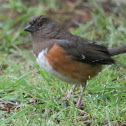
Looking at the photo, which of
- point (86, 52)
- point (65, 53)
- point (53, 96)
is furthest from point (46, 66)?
point (86, 52)

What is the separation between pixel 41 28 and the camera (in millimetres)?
4473

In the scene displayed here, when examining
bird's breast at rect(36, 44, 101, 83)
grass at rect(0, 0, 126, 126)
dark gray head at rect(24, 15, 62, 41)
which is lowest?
grass at rect(0, 0, 126, 126)

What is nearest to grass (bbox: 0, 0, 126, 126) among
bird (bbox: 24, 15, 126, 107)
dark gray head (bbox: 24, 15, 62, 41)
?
bird (bbox: 24, 15, 126, 107)

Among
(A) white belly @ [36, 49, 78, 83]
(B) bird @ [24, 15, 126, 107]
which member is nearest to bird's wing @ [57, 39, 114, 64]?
(B) bird @ [24, 15, 126, 107]

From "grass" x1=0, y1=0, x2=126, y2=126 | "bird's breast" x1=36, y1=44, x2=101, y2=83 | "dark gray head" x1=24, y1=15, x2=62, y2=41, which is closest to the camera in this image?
"grass" x1=0, y1=0, x2=126, y2=126

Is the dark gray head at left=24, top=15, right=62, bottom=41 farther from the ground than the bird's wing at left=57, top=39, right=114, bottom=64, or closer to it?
farther from the ground

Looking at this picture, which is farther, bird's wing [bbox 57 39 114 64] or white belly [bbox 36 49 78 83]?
bird's wing [bbox 57 39 114 64]

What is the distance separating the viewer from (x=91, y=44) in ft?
14.8

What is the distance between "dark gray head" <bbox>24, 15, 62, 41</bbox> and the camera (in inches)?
174

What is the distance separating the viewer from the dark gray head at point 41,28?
4410 mm

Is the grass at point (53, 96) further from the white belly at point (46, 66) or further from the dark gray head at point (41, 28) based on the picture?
the dark gray head at point (41, 28)

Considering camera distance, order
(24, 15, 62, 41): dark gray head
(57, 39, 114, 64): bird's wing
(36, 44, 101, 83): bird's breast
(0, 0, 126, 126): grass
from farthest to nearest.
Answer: (24, 15, 62, 41): dark gray head < (57, 39, 114, 64): bird's wing < (36, 44, 101, 83): bird's breast < (0, 0, 126, 126): grass

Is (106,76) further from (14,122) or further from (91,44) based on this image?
(14,122)

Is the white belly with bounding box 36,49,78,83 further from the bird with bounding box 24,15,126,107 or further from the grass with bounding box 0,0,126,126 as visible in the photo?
the grass with bounding box 0,0,126,126
